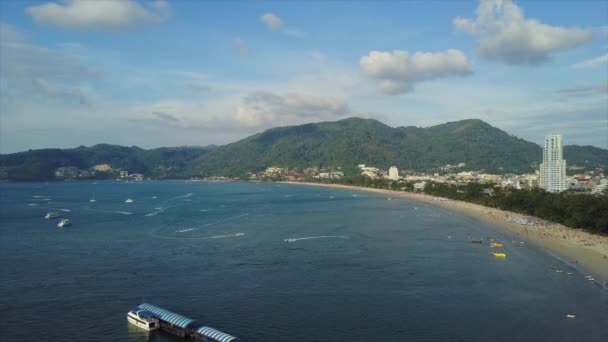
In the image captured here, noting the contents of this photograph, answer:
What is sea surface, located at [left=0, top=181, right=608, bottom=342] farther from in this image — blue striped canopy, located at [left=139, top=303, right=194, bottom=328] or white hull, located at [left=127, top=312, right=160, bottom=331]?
blue striped canopy, located at [left=139, top=303, right=194, bottom=328]

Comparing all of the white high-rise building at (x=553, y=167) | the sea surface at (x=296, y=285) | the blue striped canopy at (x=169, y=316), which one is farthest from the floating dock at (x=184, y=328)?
the white high-rise building at (x=553, y=167)

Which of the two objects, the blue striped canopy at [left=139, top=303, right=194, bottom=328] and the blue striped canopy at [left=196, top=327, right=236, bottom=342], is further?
the blue striped canopy at [left=139, top=303, right=194, bottom=328]

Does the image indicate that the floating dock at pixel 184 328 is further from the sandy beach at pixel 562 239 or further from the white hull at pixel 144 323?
the sandy beach at pixel 562 239

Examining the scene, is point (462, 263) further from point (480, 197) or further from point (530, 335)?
point (480, 197)

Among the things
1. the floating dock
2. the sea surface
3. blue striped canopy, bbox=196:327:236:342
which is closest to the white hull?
the floating dock

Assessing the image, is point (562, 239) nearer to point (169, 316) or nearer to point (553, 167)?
point (169, 316)

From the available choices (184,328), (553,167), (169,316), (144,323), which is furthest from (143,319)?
(553,167)

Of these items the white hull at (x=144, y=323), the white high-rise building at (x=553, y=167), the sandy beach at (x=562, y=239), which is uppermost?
the white high-rise building at (x=553, y=167)
